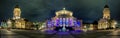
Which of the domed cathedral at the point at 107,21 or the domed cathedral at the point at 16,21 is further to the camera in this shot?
the domed cathedral at the point at 16,21

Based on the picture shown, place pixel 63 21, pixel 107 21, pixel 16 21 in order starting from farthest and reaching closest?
pixel 63 21 → pixel 16 21 → pixel 107 21

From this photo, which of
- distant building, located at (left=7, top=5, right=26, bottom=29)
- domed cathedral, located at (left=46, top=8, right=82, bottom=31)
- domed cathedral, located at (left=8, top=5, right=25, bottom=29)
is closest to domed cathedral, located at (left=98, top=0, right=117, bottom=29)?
domed cathedral, located at (left=46, top=8, right=82, bottom=31)

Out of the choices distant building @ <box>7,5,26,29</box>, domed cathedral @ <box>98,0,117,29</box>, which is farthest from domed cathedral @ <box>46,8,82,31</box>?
distant building @ <box>7,5,26,29</box>

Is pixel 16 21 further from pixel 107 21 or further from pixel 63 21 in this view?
pixel 107 21

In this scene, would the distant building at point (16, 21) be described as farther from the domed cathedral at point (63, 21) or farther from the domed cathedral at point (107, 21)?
the domed cathedral at point (107, 21)

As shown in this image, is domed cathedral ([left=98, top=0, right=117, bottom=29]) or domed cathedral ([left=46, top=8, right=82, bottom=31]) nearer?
domed cathedral ([left=98, top=0, right=117, bottom=29])

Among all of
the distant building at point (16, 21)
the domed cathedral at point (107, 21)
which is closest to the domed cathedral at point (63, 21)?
the domed cathedral at point (107, 21)

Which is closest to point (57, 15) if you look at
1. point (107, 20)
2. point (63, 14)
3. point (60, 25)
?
point (63, 14)

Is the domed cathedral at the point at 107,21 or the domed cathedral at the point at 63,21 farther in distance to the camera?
the domed cathedral at the point at 63,21

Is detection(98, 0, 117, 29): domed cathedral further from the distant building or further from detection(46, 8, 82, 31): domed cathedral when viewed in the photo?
the distant building

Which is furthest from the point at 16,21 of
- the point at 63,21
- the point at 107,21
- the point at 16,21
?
the point at 107,21

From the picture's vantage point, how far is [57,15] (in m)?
191

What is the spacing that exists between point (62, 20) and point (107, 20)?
87.0 ft

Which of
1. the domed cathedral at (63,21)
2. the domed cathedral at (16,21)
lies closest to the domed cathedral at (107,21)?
the domed cathedral at (63,21)
